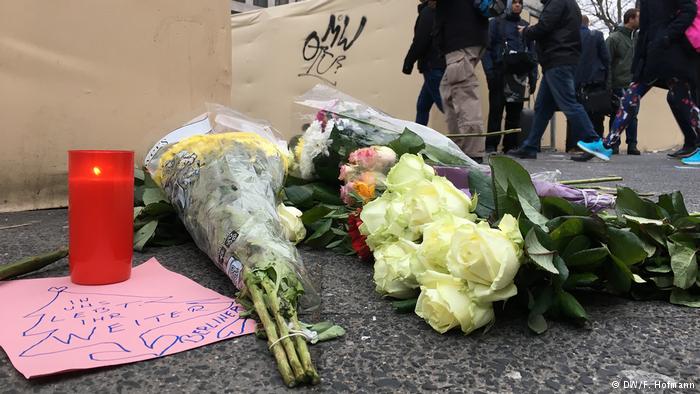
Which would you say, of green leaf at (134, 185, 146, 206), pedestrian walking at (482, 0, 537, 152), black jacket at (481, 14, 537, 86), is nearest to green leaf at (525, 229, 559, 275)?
green leaf at (134, 185, 146, 206)

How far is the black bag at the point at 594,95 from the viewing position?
26.3 ft

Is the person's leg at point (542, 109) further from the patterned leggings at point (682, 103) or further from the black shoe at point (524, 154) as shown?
the patterned leggings at point (682, 103)

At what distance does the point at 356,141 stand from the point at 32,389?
1275mm

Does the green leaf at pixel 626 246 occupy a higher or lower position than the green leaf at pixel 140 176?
higher

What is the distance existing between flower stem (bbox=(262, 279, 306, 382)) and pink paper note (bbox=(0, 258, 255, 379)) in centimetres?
10

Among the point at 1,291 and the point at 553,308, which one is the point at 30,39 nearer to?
the point at 1,291

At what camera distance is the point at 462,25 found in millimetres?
4301

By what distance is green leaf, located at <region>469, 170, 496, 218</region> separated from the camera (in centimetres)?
134

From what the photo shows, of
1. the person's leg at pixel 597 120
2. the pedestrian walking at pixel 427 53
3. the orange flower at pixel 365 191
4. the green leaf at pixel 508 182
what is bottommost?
the orange flower at pixel 365 191

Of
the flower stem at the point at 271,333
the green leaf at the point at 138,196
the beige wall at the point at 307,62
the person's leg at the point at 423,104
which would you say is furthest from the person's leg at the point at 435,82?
the flower stem at the point at 271,333

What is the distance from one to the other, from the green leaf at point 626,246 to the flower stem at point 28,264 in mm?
1380

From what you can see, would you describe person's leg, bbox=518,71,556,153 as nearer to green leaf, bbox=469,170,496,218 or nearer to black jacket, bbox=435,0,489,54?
black jacket, bbox=435,0,489,54

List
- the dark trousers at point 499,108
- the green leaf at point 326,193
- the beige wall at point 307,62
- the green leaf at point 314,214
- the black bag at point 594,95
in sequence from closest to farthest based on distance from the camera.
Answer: the green leaf at point 314,214
the green leaf at point 326,193
the dark trousers at point 499,108
the beige wall at point 307,62
the black bag at point 594,95

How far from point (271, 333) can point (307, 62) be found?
6927mm
